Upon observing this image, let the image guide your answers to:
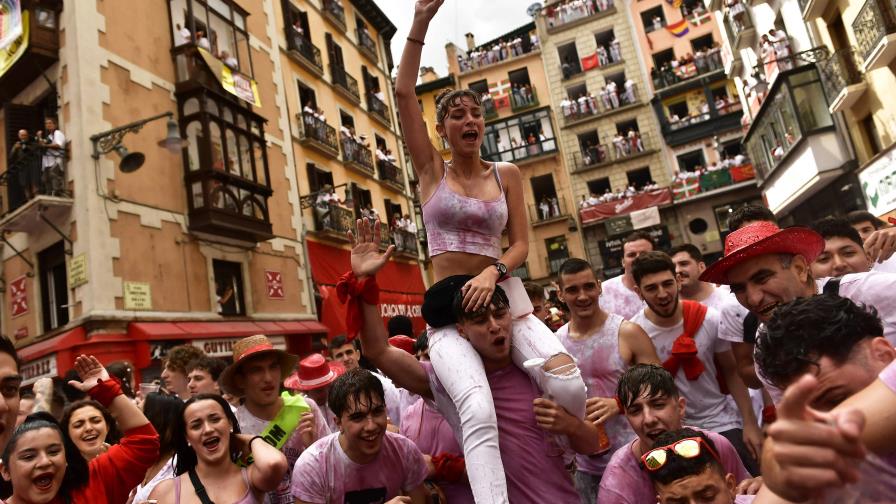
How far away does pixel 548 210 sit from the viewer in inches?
1319

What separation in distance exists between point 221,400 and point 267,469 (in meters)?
0.62

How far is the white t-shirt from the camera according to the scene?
13.4ft

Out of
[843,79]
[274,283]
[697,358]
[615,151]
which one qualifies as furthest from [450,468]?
[615,151]

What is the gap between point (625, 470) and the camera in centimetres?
310

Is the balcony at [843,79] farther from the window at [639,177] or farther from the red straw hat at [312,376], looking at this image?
the window at [639,177]

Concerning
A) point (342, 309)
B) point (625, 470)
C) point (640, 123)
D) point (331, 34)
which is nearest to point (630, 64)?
point (640, 123)

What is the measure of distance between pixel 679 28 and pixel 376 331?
34.8 metres

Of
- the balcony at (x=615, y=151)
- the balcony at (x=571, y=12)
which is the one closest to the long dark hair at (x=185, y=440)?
the balcony at (x=615, y=151)

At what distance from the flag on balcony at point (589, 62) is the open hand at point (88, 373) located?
113 feet

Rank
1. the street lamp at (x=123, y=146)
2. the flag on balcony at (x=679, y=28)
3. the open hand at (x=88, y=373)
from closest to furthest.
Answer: the open hand at (x=88, y=373)
the street lamp at (x=123, y=146)
the flag on balcony at (x=679, y=28)

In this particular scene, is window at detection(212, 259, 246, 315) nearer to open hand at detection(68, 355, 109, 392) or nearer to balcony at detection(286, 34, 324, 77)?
balcony at detection(286, 34, 324, 77)

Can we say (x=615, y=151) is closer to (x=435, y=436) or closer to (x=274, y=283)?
(x=274, y=283)

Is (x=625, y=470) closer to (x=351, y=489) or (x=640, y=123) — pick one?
(x=351, y=489)

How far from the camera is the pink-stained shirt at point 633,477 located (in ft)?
9.80
